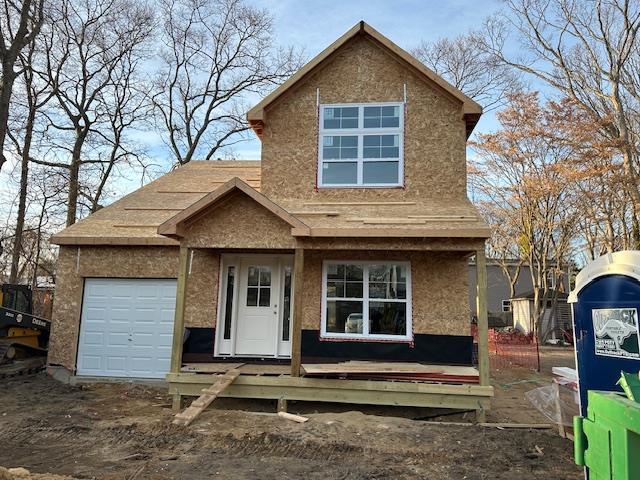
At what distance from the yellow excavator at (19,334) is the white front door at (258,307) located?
18.1ft

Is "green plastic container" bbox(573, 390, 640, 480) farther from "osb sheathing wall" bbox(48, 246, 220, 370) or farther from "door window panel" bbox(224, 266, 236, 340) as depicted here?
"osb sheathing wall" bbox(48, 246, 220, 370)

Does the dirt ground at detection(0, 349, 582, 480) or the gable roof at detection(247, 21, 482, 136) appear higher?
the gable roof at detection(247, 21, 482, 136)

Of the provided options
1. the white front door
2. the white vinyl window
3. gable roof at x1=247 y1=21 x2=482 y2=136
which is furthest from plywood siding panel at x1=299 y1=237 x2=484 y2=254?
gable roof at x1=247 y1=21 x2=482 y2=136

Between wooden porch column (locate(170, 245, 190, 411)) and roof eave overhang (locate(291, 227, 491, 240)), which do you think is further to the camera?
wooden porch column (locate(170, 245, 190, 411))

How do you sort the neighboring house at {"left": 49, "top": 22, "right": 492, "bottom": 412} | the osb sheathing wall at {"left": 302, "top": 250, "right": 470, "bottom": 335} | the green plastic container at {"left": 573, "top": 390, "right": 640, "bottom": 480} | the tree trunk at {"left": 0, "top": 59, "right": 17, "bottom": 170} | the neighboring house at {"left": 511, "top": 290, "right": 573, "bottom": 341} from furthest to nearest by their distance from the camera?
the neighboring house at {"left": 511, "top": 290, "right": 573, "bottom": 341}, the tree trunk at {"left": 0, "top": 59, "right": 17, "bottom": 170}, the osb sheathing wall at {"left": 302, "top": 250, "right": 470, "bottom": 335}, the neighboring house at {"left": 49, "top": 22, "right": 492, "bottom": 412}, the green plastic container at {"left": 573, "top": 390, "right": 640, "bottom": 480}

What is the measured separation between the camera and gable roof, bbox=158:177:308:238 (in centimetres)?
816

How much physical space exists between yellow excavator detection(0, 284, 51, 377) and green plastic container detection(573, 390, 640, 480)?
11530 mm

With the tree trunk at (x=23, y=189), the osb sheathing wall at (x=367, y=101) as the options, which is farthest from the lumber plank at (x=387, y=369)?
the tree trunk at (x=23, y=189)


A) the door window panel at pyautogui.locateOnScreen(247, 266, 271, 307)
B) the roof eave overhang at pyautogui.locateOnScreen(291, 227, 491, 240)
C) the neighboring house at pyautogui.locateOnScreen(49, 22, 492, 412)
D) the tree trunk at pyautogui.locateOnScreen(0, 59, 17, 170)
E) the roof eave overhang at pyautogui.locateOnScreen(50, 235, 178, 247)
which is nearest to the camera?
the roof eave overhang at pyautogui.locateOnScreen(291, 227, 491, 240)

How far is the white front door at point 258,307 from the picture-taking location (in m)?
9.76

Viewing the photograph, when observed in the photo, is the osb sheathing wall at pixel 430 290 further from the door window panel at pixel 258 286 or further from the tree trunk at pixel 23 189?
the tree trunk at pixel 23 189

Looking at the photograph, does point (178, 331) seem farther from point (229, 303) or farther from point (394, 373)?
point (394, 373)

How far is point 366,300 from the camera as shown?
9.41 m

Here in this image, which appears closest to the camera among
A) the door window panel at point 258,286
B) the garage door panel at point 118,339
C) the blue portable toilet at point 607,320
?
the blue portable toilet at point 607,320
